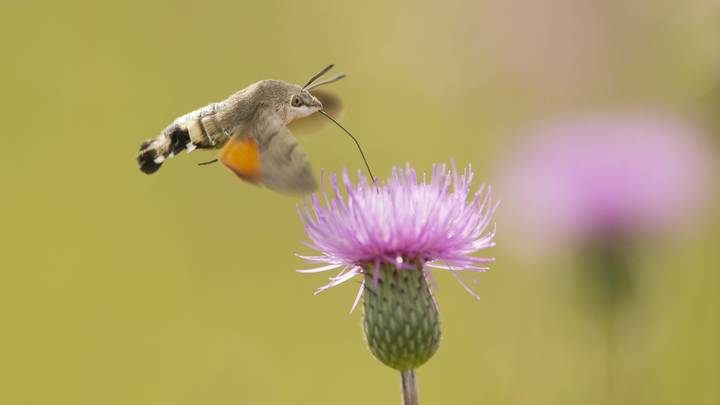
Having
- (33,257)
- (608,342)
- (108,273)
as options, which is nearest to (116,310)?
(108,273)

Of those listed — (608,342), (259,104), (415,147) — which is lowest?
(608,342)

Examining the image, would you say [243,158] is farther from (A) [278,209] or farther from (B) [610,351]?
(A) [278,209]

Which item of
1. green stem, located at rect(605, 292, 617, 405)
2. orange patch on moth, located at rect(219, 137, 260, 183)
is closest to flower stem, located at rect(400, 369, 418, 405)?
orange patch on moth, located at rect(219, 137, 260, 183)

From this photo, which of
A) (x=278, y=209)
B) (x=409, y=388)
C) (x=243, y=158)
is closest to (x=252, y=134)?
(x=243, y=158)

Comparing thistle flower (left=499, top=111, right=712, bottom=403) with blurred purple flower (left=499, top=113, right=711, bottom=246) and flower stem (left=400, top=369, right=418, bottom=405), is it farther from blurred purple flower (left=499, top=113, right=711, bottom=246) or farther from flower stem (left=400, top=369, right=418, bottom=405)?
flower stem (left=400, top=369, right=418, bottom=405)

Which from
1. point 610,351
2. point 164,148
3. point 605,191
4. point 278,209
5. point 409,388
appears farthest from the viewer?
point 278,209

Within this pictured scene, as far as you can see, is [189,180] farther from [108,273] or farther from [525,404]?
[525,404]

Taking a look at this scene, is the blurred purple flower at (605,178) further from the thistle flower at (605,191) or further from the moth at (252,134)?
the moth at (252,134)
